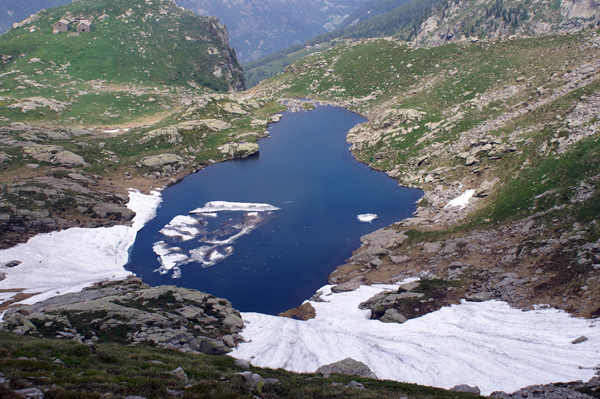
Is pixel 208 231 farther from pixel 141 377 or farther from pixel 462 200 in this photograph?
pixel 141 377

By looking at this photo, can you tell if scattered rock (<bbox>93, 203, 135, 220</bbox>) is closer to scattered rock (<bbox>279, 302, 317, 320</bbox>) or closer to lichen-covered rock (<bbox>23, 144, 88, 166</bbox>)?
lichen-covered rock (<bbox>23, 144, 88, 166</bbox>)

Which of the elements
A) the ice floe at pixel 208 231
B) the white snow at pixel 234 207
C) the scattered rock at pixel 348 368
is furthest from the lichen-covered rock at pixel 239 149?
the scattered rock at pixel 348 368

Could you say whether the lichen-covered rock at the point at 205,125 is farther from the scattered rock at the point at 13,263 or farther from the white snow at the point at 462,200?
the white snow at the point at 462,200

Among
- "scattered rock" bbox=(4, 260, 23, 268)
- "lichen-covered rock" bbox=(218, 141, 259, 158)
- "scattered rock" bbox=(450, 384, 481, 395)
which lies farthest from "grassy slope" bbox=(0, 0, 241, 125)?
"scattered rock" bbox=(450, 384, 481, 395)

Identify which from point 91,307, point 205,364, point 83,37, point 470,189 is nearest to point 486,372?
point 205,364

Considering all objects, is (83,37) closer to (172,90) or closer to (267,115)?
(172,90)
